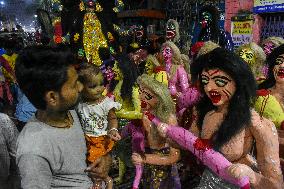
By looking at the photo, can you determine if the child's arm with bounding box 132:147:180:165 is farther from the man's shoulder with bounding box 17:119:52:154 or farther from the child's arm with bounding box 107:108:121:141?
the man's shoulder with bounding box 17:119:52:154

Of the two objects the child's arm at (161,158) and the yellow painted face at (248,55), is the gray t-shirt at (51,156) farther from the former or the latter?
the yellow painted face at (248,55)

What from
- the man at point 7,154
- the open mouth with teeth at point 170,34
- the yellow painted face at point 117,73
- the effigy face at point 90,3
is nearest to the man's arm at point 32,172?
the man at point 7,154

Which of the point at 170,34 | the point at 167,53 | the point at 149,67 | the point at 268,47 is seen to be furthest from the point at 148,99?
the point at 170,34

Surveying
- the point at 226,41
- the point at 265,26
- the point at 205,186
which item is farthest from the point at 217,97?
the point at 265,26

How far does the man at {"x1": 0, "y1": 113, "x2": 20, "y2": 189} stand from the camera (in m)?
1.89

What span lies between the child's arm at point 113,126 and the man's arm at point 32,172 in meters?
1.65

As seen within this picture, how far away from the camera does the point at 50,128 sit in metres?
1.59

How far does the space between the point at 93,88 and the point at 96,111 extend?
0.86 feet

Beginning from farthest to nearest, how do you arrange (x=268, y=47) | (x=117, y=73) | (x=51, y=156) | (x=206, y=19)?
1. (x=206, y=19)
2. (x=117, y=73)
3. (x=268, y=47)
4. (x=51, y=156)

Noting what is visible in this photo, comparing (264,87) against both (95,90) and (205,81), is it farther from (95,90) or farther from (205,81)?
(95,90)

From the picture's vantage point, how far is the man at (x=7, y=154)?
1.89 metres

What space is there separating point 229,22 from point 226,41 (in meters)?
4.42

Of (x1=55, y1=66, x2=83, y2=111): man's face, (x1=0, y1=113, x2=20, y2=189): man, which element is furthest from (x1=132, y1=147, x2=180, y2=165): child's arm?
(x1=55, y1=66, x2=83, y2=111): man's face

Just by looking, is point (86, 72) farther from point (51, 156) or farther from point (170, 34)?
point (170, 34)
